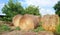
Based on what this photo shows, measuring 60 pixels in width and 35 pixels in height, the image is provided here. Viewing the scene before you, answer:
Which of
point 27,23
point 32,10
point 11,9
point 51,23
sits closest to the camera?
point 51,23

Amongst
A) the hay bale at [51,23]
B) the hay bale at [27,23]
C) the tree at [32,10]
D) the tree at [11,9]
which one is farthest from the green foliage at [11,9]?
the hay bale at [51,23]

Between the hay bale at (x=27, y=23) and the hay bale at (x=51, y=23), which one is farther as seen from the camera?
the hay bale at (x=27, y=23)

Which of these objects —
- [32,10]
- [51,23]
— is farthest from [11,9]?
[51,23]

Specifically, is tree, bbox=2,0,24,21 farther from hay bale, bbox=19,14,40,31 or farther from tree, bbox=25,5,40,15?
hay bale, bbox=19,14,40,31

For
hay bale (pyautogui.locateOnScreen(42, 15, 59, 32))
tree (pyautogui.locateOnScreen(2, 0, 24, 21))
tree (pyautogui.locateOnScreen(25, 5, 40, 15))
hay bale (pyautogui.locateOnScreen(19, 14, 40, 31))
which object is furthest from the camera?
tree (pyautogui.locateOnScreen(25, 5, 40, 15))

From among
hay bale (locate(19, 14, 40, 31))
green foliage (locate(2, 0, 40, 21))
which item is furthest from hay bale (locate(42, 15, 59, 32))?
green foliage (locate(2, 0, 40, 21))

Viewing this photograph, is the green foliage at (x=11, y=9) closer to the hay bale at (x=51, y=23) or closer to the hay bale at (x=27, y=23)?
the hay bale at (x=27, y=23)

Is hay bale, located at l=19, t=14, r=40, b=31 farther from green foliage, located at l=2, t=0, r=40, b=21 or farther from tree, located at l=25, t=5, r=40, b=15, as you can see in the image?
tree, located at l=25, t=5, r=40, b=15

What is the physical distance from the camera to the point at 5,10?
16.6m

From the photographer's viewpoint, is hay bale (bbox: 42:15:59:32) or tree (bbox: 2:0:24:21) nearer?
hay bale (bbox: 42:15:59:32)

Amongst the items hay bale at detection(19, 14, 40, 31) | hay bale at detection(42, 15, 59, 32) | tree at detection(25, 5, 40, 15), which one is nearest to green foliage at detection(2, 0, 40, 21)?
tree at detection(25, 5, 40, 15)

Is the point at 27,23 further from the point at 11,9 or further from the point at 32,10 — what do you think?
the point at 32,10

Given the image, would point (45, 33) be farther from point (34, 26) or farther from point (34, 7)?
point (34, 7)

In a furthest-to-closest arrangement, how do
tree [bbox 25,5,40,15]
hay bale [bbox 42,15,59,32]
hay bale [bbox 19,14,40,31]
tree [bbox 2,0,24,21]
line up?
tree [bbox 25,5,40,15] → tree [bbox 2,0,24,21] → hay bale [bbox 19,14,40,31] → hay bale [bbox 42,15,59,32]
